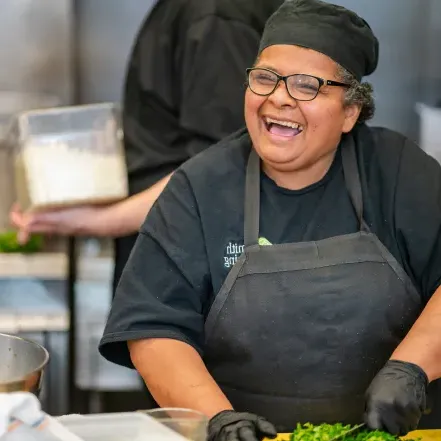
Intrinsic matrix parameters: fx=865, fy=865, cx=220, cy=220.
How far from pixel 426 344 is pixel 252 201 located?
1.37 feet

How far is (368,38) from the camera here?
1.64 metres

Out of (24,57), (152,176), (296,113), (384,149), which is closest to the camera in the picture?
(296,113)

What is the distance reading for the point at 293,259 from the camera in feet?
5.35

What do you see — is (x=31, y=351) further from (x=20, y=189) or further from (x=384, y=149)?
Answer: (x=20, y=189)

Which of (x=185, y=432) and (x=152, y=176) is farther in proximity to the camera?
(x=152, y=176)

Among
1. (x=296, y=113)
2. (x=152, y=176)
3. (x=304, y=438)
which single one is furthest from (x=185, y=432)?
(x=152, y=176)

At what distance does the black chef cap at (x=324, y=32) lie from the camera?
1575 millimetres

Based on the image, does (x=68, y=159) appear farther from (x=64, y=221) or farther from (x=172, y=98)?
(x=172, y=98)

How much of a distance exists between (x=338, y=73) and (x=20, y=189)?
93cm

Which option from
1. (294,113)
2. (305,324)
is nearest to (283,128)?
(294,113)

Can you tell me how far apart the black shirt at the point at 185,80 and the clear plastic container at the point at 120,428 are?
960mm

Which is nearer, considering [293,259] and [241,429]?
[241,429]

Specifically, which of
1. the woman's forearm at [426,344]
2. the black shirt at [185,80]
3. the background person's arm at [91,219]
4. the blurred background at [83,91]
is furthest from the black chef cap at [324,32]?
the blurred background at [83,91]

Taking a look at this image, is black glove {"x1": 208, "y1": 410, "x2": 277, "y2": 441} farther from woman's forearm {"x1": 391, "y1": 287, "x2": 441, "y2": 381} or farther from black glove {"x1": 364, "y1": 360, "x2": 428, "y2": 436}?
woman's forearm {"x1": 391, "y1": 287, "x2": 441, "y2": 381}
